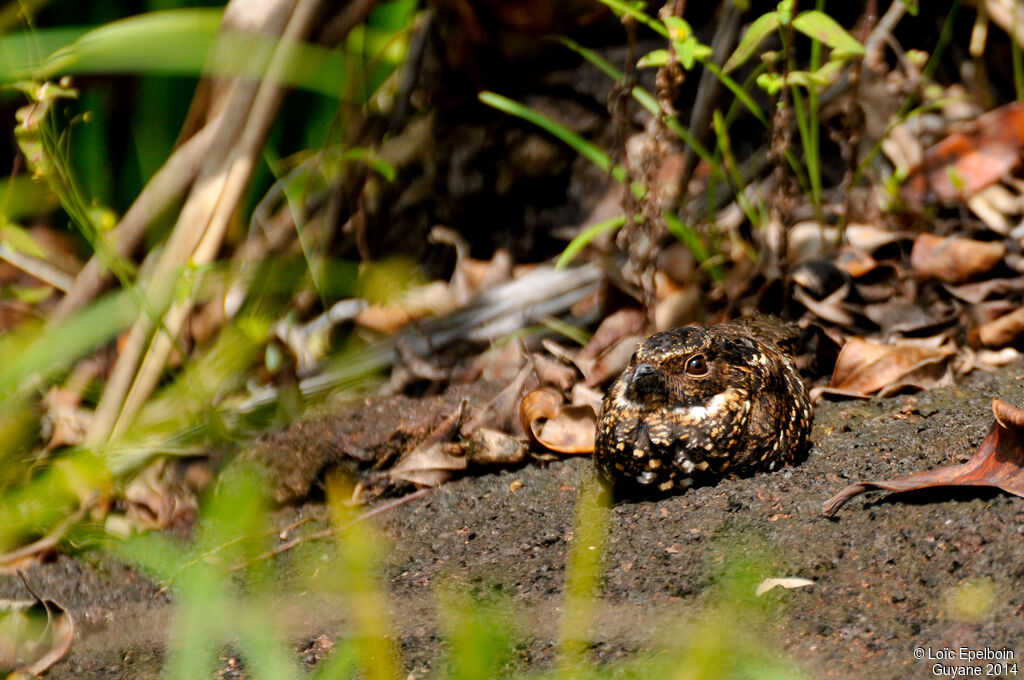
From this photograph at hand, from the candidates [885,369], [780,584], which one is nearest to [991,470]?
[780,584]

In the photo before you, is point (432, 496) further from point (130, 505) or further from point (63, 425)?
point (63, 425)

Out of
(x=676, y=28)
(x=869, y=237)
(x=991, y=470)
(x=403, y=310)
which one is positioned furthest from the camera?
(x=403, y=310)

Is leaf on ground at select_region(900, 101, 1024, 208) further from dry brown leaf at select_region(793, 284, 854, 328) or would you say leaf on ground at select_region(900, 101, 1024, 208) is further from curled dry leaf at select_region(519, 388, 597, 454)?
curled dry leaf at select_region(519, 388, 597, 454)

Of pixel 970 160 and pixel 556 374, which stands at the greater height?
pixel 970 160

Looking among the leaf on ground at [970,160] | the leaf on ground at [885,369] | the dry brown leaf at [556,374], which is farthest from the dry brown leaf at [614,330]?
the leaf on ground at [970,160]

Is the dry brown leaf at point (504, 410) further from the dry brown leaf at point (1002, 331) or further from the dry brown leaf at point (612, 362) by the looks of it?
the dry brown leaf at point (1002, 331)

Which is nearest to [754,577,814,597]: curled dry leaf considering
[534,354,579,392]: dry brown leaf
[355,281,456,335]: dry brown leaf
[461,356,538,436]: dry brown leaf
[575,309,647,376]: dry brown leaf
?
[461,356,538,436]: dry brown leaf

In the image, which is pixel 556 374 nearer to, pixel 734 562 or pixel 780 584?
pixel 734 562

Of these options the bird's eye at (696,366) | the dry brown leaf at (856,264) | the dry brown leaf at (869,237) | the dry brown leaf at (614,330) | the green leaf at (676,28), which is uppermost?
the green leaf at (676,28)
